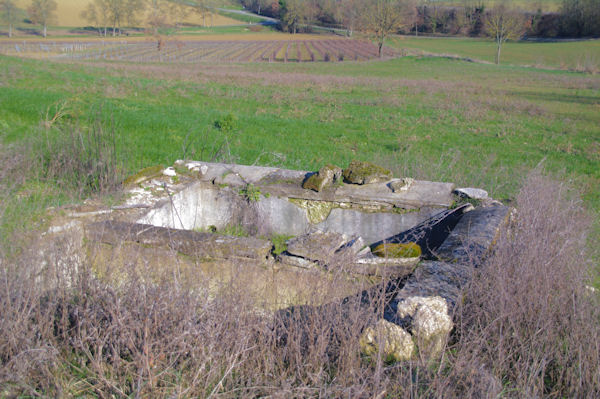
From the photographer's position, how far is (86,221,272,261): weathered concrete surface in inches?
174

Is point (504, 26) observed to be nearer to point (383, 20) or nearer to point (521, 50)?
point (521, 50)

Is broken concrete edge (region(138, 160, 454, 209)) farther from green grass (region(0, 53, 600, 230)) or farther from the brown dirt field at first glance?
the brown dirt field

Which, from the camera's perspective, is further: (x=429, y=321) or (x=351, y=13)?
(x=351, y=13)

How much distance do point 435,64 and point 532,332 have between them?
144 feet

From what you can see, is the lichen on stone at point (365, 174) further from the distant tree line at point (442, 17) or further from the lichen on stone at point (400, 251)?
the distant tree line at point (442, 17)

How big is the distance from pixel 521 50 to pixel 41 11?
6167 centimetres

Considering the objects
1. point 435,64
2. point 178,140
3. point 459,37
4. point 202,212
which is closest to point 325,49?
point 435,64

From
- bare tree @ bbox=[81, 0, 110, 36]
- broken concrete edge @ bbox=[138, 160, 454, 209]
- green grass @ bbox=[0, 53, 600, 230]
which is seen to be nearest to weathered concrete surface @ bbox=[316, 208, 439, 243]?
broken concrete edge @ bbox=[138, 160, 454, 209]

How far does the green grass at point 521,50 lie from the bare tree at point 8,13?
163 ft

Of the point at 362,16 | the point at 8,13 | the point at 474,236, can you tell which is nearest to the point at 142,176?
the point at 474,236

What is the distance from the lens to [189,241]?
4504 millimetres

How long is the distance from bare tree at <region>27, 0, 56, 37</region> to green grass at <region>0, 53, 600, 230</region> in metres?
49.5

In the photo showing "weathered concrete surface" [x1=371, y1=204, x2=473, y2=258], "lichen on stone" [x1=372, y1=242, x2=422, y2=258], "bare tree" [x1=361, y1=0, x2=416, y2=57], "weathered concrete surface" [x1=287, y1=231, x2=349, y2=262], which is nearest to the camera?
"weathered concrete surface" [x1=287, y1=231, x2=349, y2=262]

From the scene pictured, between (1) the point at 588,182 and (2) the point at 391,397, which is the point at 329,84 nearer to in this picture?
(1) the point at 588,182
